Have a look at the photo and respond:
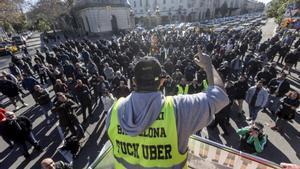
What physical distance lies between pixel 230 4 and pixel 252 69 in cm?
9616

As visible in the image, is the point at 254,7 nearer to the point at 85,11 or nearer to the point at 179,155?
the point at 85,11

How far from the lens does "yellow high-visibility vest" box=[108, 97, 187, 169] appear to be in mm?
1337

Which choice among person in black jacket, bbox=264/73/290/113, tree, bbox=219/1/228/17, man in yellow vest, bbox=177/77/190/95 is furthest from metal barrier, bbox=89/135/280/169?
tree, bbox=219/1/228/17

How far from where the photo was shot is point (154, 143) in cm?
136

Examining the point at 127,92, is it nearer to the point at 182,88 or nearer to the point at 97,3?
the point at 182,88

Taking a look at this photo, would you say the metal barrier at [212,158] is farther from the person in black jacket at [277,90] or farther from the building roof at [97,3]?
the building roof at [97,3]

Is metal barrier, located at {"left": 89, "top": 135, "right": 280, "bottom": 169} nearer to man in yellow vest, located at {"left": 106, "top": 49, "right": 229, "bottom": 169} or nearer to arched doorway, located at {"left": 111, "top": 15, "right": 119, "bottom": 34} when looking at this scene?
man in yellow vest, located at {"left": 106, "top": 49, "right": 229, "bottom": 169}

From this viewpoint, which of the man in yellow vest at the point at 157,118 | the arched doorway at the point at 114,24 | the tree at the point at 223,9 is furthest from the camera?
the tree at the point at 223,9

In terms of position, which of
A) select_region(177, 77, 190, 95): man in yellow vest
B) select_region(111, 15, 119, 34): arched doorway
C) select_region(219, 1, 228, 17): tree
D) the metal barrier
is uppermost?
select_region(219, 1, 228, 17): tree

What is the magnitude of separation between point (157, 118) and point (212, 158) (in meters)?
2.75

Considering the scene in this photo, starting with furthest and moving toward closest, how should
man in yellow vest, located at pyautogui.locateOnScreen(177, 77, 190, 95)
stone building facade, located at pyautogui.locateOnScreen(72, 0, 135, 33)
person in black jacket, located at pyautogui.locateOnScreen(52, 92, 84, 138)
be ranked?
1. stone building facade, located at pyautogui.locateOnScreen(72, 0, 135, 33)
2. man in yellow vest, located at pyautogui.locateOnScreen(177, 77, 190, 95)
3. person in black jacket, located at pyautogui.locateOnScreen(52, 92, 84, 138)

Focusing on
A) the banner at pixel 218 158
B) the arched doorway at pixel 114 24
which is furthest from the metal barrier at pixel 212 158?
the arched doorway at pixel 114 24

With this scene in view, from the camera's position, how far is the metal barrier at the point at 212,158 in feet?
10.1

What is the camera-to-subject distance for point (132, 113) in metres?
1.35
